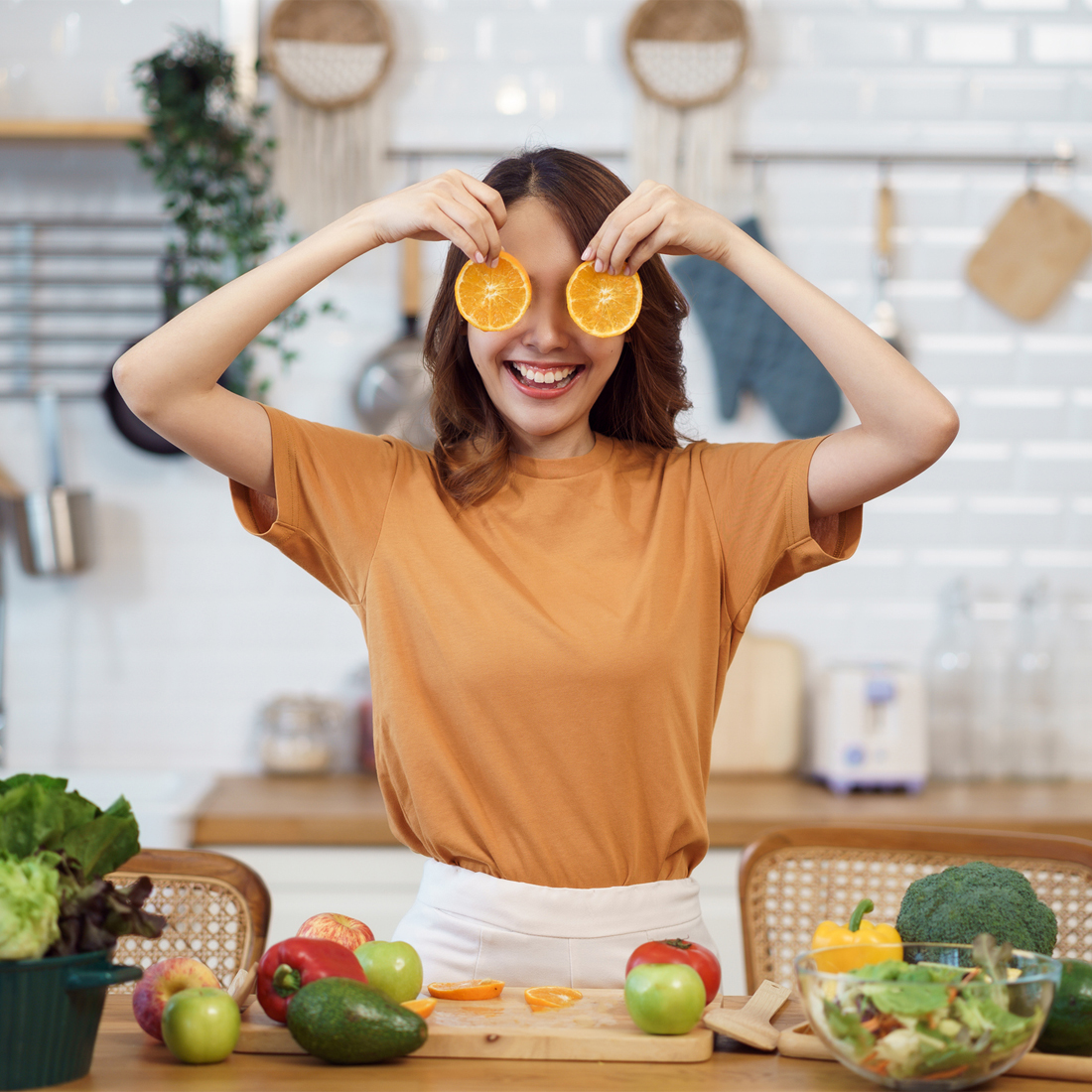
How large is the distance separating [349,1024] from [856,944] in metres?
0.39

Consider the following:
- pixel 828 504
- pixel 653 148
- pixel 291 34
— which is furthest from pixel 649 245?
pixel 291 34

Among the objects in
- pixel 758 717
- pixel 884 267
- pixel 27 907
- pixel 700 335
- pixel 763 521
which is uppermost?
pixel 884 267

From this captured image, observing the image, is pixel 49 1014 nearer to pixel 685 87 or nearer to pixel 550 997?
pixel 550 997

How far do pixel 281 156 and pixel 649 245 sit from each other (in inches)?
70.3

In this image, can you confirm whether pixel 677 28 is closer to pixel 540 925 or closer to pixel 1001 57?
pixel 1001 57

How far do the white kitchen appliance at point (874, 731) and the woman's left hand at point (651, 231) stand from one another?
1566 millimetres

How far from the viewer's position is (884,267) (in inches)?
115

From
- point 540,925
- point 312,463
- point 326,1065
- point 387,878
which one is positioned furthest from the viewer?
point 387,878

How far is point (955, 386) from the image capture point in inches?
117

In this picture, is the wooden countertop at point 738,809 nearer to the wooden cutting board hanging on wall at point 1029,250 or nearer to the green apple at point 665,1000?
the wooden cutting board hanging on wall at point 1029,250

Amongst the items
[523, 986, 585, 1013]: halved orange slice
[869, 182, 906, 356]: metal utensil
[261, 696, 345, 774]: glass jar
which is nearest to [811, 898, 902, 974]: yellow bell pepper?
[523, 986, 585, 1013]: halved orange slice

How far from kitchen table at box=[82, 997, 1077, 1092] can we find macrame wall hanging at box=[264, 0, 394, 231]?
2204 mm

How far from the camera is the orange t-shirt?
1.31m

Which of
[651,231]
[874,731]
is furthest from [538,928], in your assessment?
[874,731]
